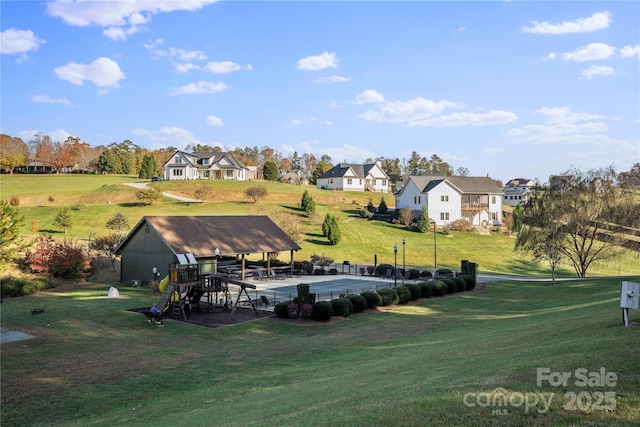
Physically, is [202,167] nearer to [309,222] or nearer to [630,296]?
[309,222]

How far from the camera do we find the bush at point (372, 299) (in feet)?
89.5

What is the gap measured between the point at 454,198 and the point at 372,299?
5214 centimetres

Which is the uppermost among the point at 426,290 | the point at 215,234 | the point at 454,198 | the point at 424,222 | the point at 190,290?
the point at 454,198

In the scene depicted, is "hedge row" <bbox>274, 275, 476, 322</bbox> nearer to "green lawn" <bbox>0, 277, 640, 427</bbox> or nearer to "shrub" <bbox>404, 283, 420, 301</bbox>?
"shrub" <bbox>404, 283, 420, 301</bbox>

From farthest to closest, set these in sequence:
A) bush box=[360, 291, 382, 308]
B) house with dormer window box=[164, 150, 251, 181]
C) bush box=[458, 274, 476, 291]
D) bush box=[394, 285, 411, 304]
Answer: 1. house with dormer window box=[164, 150, 251, 181]
2. bush box=[458, 274, 476, 291]
3. bush box=[394, 285, 411, 304]
4. bush box=[360, 291, 382, 308]

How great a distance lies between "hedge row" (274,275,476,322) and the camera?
24562 mm

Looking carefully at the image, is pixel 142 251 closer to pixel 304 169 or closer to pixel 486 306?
pixel 486 306

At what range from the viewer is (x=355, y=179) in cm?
10469

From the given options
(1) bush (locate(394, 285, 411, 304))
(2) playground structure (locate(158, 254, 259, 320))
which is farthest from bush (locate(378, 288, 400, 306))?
(2) playground structure (locate(158, 254, 259, 320))

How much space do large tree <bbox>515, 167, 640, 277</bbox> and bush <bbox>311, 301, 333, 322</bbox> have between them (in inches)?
997

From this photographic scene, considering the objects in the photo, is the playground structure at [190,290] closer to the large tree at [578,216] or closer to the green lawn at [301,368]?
the green lawn at [301,368]

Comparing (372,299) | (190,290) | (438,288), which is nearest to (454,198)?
(438,288)

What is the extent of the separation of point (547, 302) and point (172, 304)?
74.0 ft

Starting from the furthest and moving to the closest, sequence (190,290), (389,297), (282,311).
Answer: (389,297), (190,290), (282,311)
